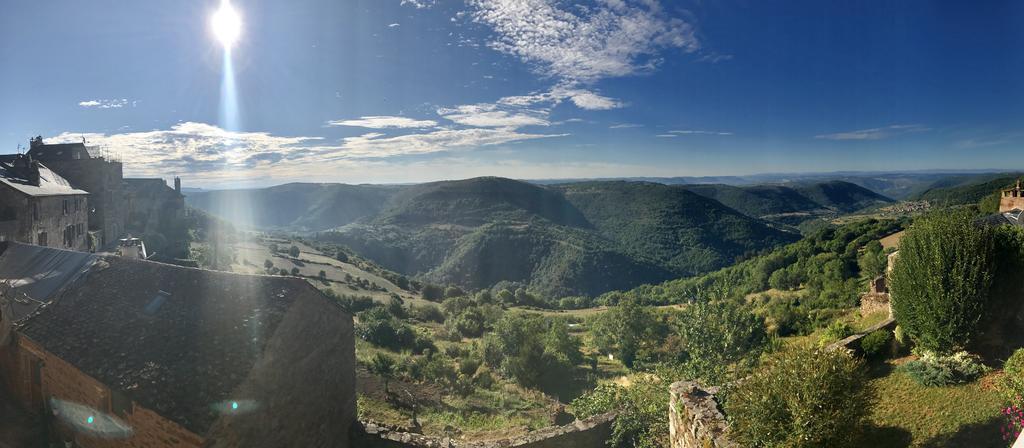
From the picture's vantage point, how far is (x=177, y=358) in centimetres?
859

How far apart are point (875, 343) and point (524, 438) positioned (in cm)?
1077

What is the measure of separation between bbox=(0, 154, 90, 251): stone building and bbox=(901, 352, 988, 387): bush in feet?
108

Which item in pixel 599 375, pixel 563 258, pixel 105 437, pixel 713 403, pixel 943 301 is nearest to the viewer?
pixel 105 437

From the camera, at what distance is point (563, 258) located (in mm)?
111562

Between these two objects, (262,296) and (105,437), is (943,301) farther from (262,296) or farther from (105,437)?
(105,437)

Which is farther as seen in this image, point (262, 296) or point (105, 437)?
point (262, 296)

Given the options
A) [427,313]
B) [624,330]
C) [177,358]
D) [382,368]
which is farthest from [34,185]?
[624,330]

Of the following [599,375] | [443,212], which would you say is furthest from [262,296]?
[443,212]

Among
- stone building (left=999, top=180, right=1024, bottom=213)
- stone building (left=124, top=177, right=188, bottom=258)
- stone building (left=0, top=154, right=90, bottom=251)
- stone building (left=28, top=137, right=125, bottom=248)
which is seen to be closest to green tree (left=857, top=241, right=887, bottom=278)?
stone building (left=999, top=180, right=1024, bottom=213)

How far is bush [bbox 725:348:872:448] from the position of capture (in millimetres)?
7109

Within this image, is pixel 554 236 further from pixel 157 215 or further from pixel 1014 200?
pixel 1014 200

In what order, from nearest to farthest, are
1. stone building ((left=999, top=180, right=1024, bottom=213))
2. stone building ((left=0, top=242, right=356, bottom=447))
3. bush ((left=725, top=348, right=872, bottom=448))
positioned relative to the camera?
bush ((left=725, top=348, right=872, bottom=448)), stone building ((left=0, top=242, right=356, bottom=447)), stone building ((left=999, top=180, right=1024, bottom=213))

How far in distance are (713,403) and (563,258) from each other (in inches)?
4014

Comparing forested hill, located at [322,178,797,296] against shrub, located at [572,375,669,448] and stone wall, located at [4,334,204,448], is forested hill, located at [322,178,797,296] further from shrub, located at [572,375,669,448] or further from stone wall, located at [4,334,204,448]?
stone wall, located at [4,334,204,448]
